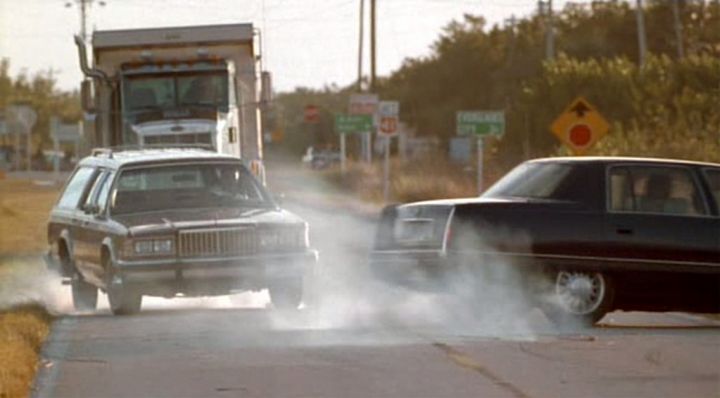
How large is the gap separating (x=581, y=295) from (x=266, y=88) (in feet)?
48.6

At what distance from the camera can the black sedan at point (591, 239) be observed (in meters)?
17.1

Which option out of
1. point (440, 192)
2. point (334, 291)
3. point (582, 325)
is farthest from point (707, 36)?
point (582, 325)

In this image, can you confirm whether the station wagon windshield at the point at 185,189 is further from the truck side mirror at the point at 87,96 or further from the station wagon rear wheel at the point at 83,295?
the truck side mirror at the point at 87,96

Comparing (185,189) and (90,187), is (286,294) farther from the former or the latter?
(90,187)

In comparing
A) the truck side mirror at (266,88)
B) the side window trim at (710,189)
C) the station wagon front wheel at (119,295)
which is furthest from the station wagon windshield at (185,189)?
the truck side mirror at (266,88)

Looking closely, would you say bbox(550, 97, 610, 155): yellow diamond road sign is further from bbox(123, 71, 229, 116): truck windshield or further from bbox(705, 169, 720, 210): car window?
bbox(705, 169, 720, 210): car window

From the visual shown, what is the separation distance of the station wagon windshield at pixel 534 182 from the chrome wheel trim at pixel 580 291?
75 centimetres

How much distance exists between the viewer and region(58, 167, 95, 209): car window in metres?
21.0

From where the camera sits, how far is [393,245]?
699 inches

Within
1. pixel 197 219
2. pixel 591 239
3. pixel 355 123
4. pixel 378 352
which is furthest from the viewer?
pixel 355 123

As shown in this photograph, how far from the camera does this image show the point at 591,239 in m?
17.1

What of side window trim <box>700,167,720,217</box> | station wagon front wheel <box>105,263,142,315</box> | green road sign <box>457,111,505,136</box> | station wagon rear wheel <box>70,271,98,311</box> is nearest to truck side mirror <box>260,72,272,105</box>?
green road sign <box>457,111,505,136</box>

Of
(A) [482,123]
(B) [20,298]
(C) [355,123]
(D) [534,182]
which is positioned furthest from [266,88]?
(C) [355,123]

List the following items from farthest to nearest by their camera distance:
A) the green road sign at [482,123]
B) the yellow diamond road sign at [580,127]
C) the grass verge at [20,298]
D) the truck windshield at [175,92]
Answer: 1. the green road sign at [482,123]
2. the yellow diamond road sign at [580,127]
3. the truck windshield at [175,92]
4. the grass verge at [20,298]
